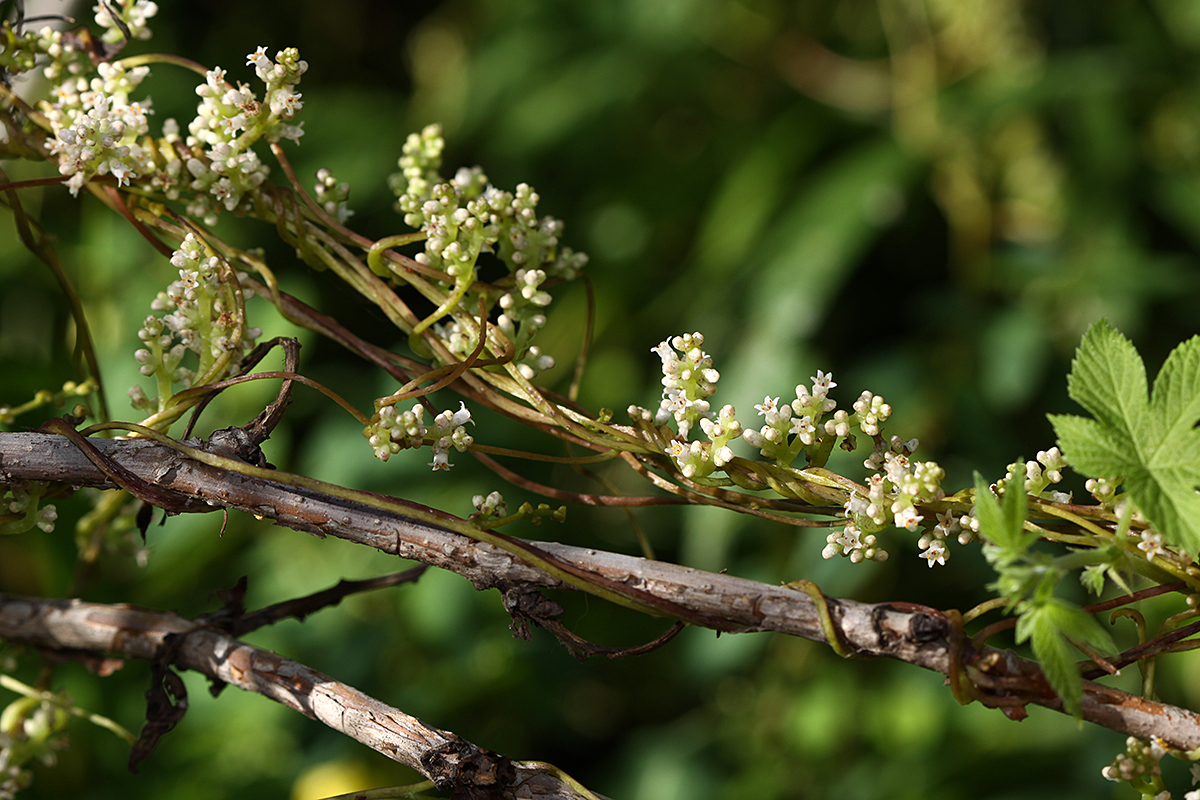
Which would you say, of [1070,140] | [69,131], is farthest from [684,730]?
[69,131]

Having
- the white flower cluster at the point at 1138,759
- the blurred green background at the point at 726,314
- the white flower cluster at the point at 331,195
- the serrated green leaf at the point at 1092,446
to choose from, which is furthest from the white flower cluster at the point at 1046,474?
the blurred green background at the point at 726,314

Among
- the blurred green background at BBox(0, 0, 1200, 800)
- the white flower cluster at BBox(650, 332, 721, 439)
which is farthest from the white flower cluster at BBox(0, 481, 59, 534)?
the blurred green background at BBox(0, 0, 1200, 800)

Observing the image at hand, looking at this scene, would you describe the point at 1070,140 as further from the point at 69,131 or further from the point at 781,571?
the point at 69,131

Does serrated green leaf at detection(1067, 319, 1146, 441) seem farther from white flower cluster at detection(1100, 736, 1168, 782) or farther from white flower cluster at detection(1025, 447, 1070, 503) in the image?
white flower cluster at detection(1100, 736, 1168, 782)

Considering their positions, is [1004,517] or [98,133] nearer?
[1004,517]

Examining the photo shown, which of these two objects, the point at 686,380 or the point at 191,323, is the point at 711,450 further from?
the point at 191,323

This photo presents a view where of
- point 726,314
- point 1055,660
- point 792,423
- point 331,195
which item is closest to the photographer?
point 1055,660

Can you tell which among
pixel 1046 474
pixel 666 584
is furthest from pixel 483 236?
pixel 1046 474
